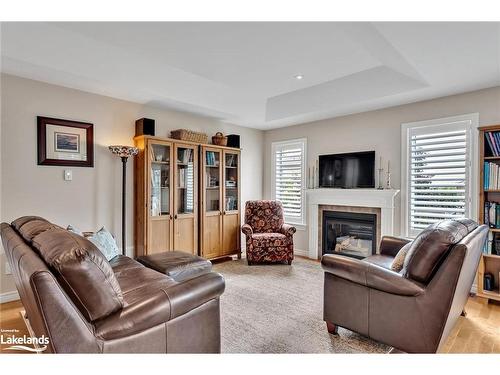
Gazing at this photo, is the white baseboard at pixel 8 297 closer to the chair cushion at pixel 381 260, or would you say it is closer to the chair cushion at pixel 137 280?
the chair cushion at pixel 137 280

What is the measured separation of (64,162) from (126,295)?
7.14 feet

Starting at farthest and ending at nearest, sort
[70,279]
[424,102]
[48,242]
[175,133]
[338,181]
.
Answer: [338,181] → [175,133] → [424,102] → [48,242] → [70,279]

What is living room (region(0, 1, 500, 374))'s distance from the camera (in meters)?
1.74

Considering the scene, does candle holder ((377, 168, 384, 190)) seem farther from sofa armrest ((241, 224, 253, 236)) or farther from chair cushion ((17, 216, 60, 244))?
chair cushion ((17, 216, 60, 244))

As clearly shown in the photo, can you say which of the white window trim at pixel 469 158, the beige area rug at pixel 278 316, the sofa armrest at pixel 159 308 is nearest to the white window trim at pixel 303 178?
the beige area rug at pixel 278 316

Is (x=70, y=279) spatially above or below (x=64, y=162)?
below

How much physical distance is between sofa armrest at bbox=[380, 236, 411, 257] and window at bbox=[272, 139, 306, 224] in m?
1.94

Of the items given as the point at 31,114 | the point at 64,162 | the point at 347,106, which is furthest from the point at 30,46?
the point at 347,106

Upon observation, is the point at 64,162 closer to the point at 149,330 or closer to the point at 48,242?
the point at 48,242

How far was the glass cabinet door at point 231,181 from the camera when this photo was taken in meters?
4.76

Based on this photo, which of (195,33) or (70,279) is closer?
(70,279)

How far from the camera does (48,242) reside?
4.75 feet

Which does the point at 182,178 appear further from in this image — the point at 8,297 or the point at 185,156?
the point at 8,297

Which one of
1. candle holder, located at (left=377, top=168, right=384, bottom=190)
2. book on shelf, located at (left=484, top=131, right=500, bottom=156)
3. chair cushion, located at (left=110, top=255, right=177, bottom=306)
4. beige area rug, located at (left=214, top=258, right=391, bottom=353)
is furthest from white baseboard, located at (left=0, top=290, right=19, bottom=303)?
A: book on shelf, located at (left=484, top=131, right=500, bottom=156)
